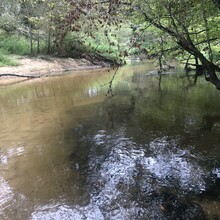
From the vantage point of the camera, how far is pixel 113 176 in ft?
16.2

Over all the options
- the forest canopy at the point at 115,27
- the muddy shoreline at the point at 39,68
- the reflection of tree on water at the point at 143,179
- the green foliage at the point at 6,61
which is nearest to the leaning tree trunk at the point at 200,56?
the forest canopy at the point at 115,27

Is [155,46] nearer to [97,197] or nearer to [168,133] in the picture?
[168,133]

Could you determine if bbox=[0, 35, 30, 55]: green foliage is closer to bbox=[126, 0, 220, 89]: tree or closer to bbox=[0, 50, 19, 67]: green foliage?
bbox=[0, 50, 19, 67]: green foliage

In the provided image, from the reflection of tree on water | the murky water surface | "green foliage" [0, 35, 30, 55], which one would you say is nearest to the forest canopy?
"green foliage" [0, 35, 30, 55]

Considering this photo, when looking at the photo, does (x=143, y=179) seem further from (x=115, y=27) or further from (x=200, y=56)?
(x=115, y=27)

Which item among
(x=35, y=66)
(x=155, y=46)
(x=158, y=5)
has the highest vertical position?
(x=158, y=5)

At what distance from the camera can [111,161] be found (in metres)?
5.52

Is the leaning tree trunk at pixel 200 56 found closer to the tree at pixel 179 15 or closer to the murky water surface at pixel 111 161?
the tree at pixel 179 15

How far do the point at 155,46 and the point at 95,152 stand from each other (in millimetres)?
6591

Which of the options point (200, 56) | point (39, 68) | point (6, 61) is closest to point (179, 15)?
point (200, 56)

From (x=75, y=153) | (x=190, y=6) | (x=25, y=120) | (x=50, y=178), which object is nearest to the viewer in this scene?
(x=50, y=178)

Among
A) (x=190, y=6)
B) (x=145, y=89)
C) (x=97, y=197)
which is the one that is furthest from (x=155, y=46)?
(x=97, y=197)

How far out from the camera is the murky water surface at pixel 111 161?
13.2ft

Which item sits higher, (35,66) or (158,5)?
(158,5)
